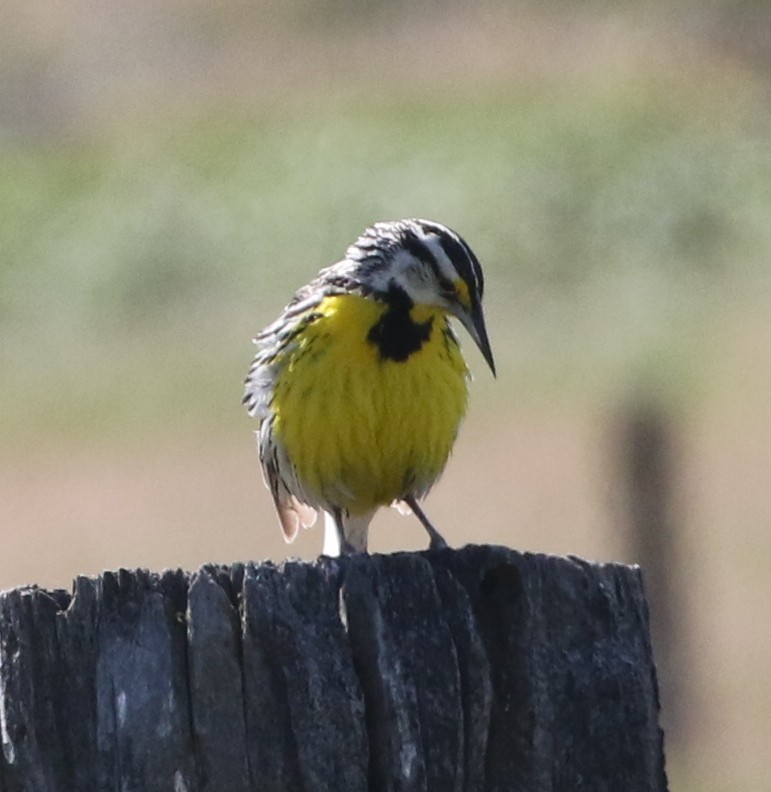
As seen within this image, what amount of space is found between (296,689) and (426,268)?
2.98 meters

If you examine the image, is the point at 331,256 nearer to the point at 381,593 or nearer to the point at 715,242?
the point at 715,242

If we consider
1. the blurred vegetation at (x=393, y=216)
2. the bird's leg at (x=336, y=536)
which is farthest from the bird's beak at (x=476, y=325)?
the blurred vegetation at (x=393, y=216)

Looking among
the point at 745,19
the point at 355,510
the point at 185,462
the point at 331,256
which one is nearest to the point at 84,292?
the point at 331,256

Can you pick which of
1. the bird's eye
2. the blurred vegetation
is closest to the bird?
the bird's eye

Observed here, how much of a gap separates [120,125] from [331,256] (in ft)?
24.2

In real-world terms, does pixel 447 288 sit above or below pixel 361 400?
above

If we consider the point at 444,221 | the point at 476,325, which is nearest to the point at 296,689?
the point at 476,325

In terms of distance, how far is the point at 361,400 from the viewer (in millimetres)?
6988

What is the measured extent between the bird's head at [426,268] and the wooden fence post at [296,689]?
245 centimetres

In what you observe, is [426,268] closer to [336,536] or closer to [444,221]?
→ [336,536]

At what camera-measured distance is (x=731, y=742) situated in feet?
39.4

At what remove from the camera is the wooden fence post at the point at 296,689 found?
4.00m

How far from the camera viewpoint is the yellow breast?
22.9ft

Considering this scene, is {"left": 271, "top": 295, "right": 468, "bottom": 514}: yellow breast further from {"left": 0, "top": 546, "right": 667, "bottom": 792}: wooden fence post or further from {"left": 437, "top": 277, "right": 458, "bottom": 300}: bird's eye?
{"left": 0, "top": 546, "right": 667, "bottom": 792}: wooden fence post
